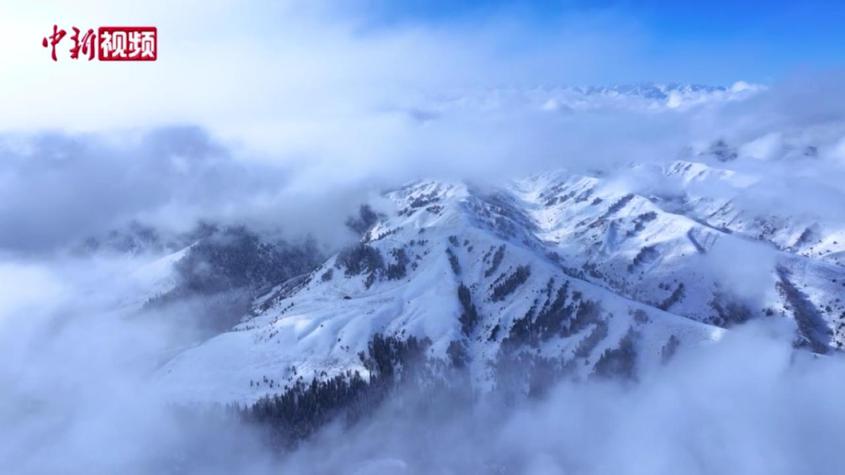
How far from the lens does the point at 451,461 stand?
192m

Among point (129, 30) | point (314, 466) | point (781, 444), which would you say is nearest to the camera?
point (129, 30)

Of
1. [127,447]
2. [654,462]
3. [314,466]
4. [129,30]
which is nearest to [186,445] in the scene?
[127,447]

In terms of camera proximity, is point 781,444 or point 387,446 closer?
point 781,444

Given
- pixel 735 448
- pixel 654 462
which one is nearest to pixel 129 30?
pixel 654 462

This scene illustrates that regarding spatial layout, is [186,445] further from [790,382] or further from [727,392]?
[790,382]

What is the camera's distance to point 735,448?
177 metres

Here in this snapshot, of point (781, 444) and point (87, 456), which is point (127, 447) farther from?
point (781, 444)

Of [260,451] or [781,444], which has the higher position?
[781,444]

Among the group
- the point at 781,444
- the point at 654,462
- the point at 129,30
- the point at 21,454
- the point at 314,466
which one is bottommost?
the point at 21,454

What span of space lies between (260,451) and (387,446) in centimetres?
4307

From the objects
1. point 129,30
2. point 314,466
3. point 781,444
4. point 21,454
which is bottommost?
point 21,454

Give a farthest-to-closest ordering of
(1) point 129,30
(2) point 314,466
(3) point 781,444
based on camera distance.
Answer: (2) point 314,466
(3) point 781,444
(1) point 129,30

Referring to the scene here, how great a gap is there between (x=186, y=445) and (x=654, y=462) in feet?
499

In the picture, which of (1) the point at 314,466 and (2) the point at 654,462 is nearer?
(2) the point at 654,462
